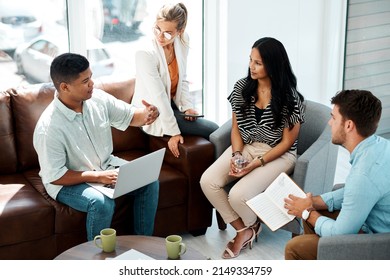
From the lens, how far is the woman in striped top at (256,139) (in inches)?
132

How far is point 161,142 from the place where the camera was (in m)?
3.69

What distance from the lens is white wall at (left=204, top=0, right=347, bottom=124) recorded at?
441 centimetres

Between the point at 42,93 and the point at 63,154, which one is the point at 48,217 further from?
the point at 42,93

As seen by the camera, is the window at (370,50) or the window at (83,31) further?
the window at (370,50)

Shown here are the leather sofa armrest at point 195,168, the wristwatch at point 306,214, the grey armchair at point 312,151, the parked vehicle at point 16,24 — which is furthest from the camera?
the parked vehicle at point 16,24

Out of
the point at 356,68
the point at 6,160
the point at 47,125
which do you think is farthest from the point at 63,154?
the point at 356,68

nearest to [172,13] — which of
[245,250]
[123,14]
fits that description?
[123,14]

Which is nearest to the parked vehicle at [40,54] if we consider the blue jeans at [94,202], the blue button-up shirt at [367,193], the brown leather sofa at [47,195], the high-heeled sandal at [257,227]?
the brown leather sofa at [47,195]

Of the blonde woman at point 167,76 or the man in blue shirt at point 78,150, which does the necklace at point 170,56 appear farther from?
the man in blue shirt at point 78,150

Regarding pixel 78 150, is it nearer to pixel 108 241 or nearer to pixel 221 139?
pixel 108 241

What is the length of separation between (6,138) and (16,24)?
872 millimetres

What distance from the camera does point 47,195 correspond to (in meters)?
3.22

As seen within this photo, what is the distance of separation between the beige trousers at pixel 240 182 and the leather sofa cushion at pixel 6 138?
3.36 feet
